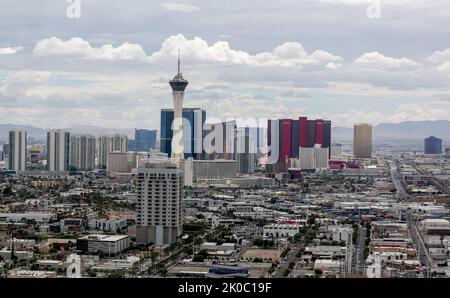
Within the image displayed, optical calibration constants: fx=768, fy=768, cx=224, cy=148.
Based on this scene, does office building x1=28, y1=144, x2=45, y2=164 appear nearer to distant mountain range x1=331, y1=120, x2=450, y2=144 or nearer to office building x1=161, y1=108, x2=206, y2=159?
office building x1=161, y1=108, x2=206, y2=159

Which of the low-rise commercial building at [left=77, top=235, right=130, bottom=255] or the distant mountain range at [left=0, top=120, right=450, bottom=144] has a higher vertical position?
the distant mountain range at [left=0, top=120, right=450, bottom=144]

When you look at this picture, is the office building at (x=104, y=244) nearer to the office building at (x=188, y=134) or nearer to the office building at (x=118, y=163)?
the office building at (x=188, y=134)

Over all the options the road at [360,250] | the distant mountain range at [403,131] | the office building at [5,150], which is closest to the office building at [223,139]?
the distant mountain range at [403,131]

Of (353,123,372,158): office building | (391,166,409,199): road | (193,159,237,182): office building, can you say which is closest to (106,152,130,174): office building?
(193,159,237,182): office building

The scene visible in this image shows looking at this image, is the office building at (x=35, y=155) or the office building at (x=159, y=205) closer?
the office building at (x=159, y=205)

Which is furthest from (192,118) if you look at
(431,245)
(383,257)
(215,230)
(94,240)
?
(383,257)

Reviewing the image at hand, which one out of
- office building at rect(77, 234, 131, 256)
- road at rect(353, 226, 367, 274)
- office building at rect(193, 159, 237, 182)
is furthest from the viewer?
office building at rect(193, 159, 237, 182)
